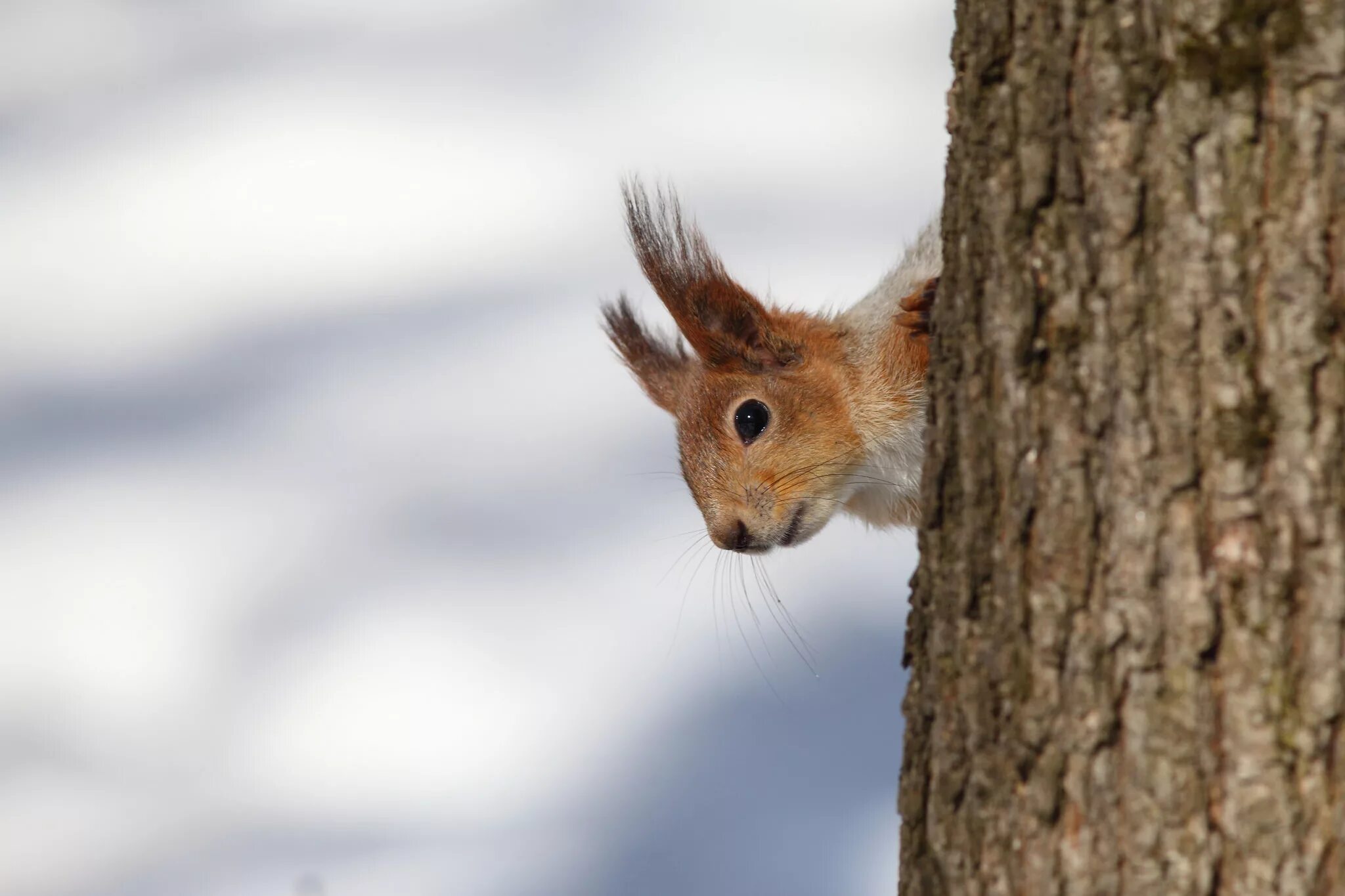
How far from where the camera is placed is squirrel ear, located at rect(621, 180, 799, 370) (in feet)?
7.27

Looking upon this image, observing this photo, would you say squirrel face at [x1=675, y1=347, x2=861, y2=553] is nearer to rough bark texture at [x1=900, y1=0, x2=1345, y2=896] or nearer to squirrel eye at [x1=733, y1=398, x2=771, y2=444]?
squirrel eye at [x1=733, y1=398, x2=771, y2=444]

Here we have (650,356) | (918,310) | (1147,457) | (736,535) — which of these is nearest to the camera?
(1147,457)

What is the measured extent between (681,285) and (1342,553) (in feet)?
4.94

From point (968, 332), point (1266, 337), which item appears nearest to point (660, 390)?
point (968, 332)

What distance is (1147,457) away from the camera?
2.89ft

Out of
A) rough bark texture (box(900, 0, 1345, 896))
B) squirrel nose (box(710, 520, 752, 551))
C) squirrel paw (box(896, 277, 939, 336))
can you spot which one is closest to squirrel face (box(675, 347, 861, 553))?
squirrel nose (box(710, 520, 752, 551))

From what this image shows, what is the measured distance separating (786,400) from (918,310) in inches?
12.9

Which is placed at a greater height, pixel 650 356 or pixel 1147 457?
pixel 650 356

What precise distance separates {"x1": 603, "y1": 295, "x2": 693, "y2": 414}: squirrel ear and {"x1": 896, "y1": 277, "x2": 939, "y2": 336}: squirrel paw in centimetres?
49

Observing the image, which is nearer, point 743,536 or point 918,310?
point 918,310

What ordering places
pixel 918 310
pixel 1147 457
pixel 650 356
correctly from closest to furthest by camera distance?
1. pixel 1147 457
2. pixel 918 310
3. pixel 650 356

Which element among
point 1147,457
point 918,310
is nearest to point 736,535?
point 918,310

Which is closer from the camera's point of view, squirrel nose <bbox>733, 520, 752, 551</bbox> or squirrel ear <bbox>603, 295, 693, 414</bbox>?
squirrel nose <bbox>733, 520, 752, 551</bbox>

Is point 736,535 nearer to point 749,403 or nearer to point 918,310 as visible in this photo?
point 749,403
